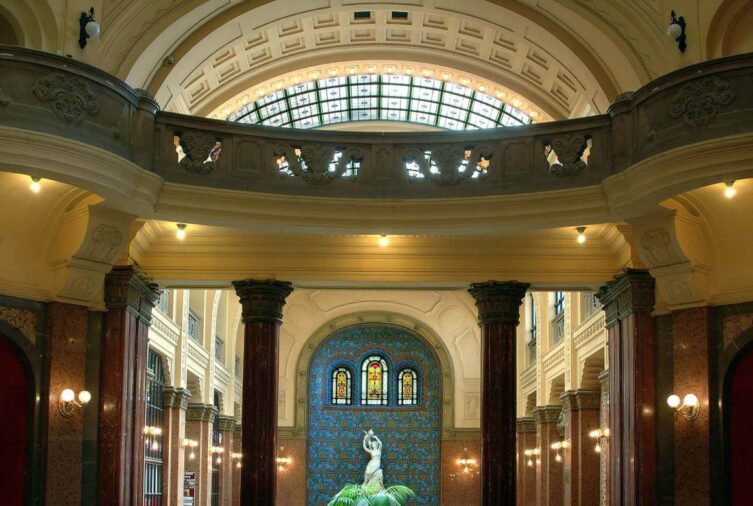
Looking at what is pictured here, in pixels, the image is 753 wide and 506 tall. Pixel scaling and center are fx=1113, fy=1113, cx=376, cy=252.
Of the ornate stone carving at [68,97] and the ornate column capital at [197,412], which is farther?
the ornate column capital at [197,412]

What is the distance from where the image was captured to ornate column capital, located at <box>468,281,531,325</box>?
18234 mm

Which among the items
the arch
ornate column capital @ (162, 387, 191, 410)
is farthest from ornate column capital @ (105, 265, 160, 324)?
the arch

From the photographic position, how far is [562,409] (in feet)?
100

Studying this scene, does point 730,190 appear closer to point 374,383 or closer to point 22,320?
point 22,320

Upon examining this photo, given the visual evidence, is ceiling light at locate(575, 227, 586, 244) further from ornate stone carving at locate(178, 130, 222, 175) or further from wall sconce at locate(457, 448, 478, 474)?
wall sconce at locate(457, 448, 478, 474)

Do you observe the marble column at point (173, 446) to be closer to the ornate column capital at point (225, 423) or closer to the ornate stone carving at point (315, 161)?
the ornate column capital at point (225, 423)

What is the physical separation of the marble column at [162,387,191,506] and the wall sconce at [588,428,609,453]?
9958 mm

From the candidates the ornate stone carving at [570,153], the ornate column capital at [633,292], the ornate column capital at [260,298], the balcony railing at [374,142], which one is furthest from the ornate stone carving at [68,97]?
the ornate column capital at [633,292]

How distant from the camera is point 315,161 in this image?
1644 centimetres

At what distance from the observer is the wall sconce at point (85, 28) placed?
16.8 meters

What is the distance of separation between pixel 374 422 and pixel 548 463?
1058 centimetres

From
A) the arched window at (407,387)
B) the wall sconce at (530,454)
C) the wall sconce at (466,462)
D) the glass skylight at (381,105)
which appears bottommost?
the wall sconce at (466,462)

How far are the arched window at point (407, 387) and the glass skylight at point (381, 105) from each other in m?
13.9

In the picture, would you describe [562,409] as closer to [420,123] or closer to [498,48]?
[420,123]
